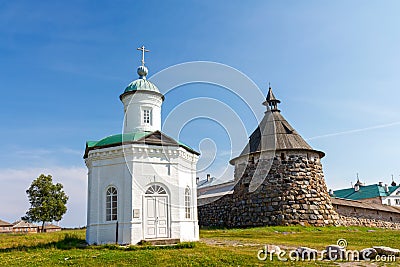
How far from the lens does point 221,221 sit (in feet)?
106

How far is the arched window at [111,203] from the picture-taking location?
16.2 m

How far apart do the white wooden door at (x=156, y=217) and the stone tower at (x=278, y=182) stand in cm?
1318

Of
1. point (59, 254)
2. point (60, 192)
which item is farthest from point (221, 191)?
point (59, 254)

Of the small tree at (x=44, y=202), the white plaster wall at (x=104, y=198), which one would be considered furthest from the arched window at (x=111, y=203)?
the small tree at (x=44, y=202)

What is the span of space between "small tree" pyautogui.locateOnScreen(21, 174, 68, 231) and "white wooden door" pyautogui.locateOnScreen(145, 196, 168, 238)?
30.5 m

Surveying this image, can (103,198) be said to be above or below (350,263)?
above

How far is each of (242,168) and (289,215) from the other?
18.4 feet

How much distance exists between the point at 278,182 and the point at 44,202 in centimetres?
2720

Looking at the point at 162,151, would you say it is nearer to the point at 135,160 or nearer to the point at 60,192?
the point at 135,160

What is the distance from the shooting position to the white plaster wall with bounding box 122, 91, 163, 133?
18859 mm

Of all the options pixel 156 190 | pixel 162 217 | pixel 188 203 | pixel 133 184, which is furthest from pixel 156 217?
pixel 188 203

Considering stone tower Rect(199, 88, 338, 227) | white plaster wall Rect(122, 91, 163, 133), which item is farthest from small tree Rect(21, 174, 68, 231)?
white plaster wall Rect(122, 91, 163, 133)

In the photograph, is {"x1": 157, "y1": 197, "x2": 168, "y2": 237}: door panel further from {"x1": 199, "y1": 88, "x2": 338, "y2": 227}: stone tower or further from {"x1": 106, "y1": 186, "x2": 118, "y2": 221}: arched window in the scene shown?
{"x1": 199, "y1": 88, "x2": 338, "y2": 227}: stone tower

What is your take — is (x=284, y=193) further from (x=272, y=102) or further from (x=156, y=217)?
(x=156, y=217)
